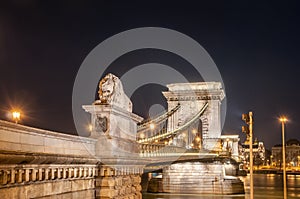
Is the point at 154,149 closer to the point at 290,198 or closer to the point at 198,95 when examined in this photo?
the point at 290,198

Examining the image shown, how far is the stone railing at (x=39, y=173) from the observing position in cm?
762

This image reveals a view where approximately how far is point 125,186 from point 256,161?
131264mm

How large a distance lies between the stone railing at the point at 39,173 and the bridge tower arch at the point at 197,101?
4823cm

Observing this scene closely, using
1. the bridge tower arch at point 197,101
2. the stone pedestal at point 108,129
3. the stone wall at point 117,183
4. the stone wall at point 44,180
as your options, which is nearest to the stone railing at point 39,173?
the stone wall at point 44,180

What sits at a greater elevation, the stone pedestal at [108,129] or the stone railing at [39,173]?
the stone pedestal at [108,129]

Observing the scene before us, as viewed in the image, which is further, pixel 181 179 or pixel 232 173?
pixel 232 173

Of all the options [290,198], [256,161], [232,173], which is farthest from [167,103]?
[256,161]

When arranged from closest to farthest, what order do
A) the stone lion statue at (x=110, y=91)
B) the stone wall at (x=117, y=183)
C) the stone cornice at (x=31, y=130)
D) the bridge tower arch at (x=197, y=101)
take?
the stone cornice at (x=31, y=130), the stone wall at (x=117, y=183), the stone lion statue at (x=110, y=91), the bridge tower arch at (x=197, y=101)

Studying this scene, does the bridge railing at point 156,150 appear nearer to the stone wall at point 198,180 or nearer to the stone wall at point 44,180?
the stone wall at point 198,180

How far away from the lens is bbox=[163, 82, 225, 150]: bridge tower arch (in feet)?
195

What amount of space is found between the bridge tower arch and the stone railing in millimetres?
48230

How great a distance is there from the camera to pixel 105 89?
1250 centimetres

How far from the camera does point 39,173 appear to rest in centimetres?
869

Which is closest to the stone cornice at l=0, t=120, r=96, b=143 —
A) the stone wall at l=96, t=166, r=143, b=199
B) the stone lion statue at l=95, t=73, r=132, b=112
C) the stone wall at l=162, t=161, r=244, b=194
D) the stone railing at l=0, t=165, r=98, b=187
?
the stone railing at l=0, t=165, r=98, b=187
